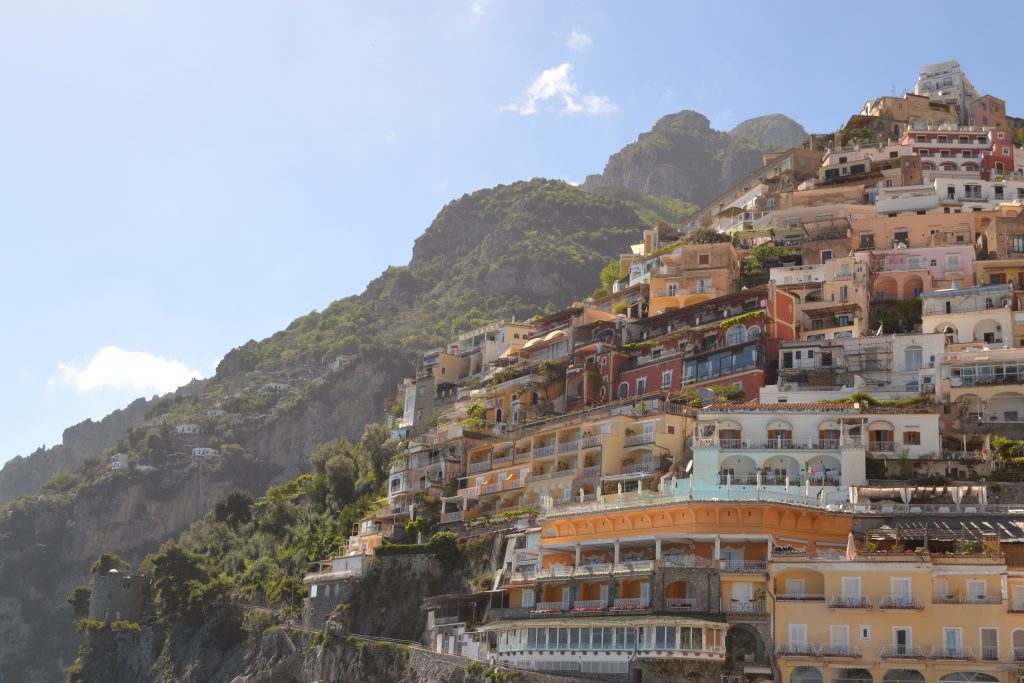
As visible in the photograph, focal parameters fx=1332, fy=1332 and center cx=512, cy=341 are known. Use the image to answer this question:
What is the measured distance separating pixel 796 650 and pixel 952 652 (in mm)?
4512

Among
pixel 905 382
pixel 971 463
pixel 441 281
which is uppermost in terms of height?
pixel 441 281

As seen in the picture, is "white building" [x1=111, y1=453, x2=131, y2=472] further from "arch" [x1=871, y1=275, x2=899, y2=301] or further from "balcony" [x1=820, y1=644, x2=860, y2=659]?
"balcony" [x1=820, y1=644, x2=860, y2=659]

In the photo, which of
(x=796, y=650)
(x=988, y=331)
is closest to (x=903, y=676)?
(x=796, y=650)

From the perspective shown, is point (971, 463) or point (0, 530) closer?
point (971, 463)

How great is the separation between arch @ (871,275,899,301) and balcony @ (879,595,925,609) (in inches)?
1302

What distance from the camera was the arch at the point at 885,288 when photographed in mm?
70688

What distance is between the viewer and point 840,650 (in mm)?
39969

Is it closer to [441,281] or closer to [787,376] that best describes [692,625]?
[787,376]

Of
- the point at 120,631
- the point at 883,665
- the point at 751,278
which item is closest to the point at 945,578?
the point at 883,665

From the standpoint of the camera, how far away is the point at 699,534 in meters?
44.4

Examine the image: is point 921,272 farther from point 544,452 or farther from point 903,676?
point 903,676

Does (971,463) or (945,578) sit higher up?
(971,463)

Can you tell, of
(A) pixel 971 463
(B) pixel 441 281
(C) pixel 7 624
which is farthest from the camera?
(B) pixel 441 281

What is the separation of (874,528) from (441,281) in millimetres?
99939
